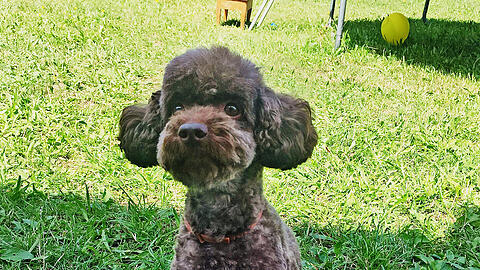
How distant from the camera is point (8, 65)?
4.90 m

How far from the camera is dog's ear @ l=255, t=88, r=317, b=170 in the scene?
174 centimetres

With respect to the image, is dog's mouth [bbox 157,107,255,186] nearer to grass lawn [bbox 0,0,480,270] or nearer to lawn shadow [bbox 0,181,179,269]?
grass lawn [bbox 0,0,480,270]

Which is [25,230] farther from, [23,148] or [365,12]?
[365,12]

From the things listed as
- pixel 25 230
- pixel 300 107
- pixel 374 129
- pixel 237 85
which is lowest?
pixel 25 230

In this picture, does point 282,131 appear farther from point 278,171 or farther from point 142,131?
point 278,171

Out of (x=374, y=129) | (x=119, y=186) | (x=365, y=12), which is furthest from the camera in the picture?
(x=365, y=12)

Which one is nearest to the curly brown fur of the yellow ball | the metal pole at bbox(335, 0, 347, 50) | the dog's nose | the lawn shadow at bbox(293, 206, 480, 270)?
the dog's nose

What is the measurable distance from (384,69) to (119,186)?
377cm

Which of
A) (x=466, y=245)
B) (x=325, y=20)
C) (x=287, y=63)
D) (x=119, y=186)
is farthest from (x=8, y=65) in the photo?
(x=325, y=20)

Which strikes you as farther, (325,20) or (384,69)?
(325,20)

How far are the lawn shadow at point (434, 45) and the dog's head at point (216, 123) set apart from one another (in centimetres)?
469

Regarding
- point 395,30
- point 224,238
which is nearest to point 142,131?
point 224,238

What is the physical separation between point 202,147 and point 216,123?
96 mm

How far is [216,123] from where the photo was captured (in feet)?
5.00
